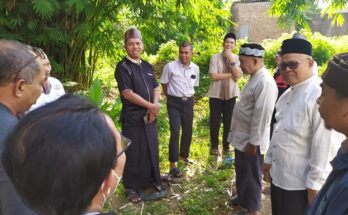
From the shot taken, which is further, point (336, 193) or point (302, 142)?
point (302, 142)

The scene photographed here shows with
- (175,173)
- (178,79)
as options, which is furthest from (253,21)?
(175,173)

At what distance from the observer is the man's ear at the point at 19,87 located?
1.56m

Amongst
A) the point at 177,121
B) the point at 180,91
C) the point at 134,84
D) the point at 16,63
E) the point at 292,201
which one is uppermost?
the point at 16,63

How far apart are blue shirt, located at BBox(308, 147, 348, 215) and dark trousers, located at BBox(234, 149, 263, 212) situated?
5.84 ft

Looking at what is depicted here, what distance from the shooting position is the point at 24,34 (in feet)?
14.2

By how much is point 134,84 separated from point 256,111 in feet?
4.35

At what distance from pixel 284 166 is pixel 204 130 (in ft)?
13.6

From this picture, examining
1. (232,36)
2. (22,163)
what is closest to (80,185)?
(22,163)

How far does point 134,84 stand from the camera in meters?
3.68

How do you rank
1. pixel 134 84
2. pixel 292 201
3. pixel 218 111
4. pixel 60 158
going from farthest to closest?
1. pixel 218 111
2. pixel 134 84
3. pixel 292 201
4. pixel 60 158

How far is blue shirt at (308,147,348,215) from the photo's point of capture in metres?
1.26

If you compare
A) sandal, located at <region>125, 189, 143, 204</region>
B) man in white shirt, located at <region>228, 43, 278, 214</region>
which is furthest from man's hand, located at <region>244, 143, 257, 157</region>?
sandal, located at <region>125, 189, 143, 204</region>

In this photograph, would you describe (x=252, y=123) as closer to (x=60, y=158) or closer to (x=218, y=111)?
(x=218, y=111)

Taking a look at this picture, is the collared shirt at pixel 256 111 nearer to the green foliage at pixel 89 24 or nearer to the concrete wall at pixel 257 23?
the green foliage at pixel 89 24
